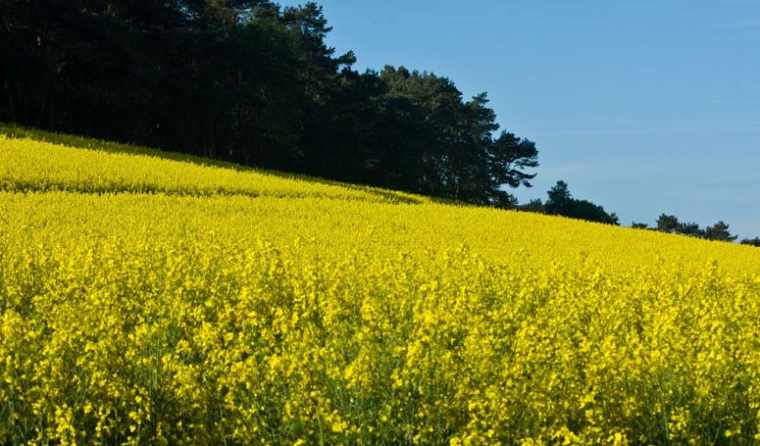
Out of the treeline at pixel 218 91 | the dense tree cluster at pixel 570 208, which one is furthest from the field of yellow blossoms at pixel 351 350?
the dense tree cluster at pixel 570 208

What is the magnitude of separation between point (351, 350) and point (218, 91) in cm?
4082

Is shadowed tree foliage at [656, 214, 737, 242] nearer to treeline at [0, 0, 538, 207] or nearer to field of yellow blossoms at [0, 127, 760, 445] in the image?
treeline at [0, 0, 538, 207]

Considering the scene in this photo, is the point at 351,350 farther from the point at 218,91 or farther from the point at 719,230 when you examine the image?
the point at 719,230

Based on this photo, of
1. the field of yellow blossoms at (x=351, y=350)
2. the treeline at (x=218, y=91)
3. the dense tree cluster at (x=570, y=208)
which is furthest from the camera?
the dense tree cluster at (x=570, y=208)

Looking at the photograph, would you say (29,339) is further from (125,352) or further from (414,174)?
(414,174)

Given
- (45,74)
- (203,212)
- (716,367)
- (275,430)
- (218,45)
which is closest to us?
(275,430)

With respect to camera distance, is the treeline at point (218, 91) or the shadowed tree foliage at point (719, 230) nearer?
the treeline at point (218, 91)

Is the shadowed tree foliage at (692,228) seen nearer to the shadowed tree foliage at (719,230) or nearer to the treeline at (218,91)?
the shadowed tree foliage at (719,230)

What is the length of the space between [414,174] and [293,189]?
3644 centimetres

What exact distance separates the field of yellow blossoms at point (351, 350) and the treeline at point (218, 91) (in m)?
29.5

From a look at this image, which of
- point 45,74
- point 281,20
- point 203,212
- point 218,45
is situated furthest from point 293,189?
point 281,20

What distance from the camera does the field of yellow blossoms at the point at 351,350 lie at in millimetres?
5504

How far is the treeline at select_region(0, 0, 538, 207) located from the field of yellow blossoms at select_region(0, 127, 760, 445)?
2951 centimetres

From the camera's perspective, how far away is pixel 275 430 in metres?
5.52
